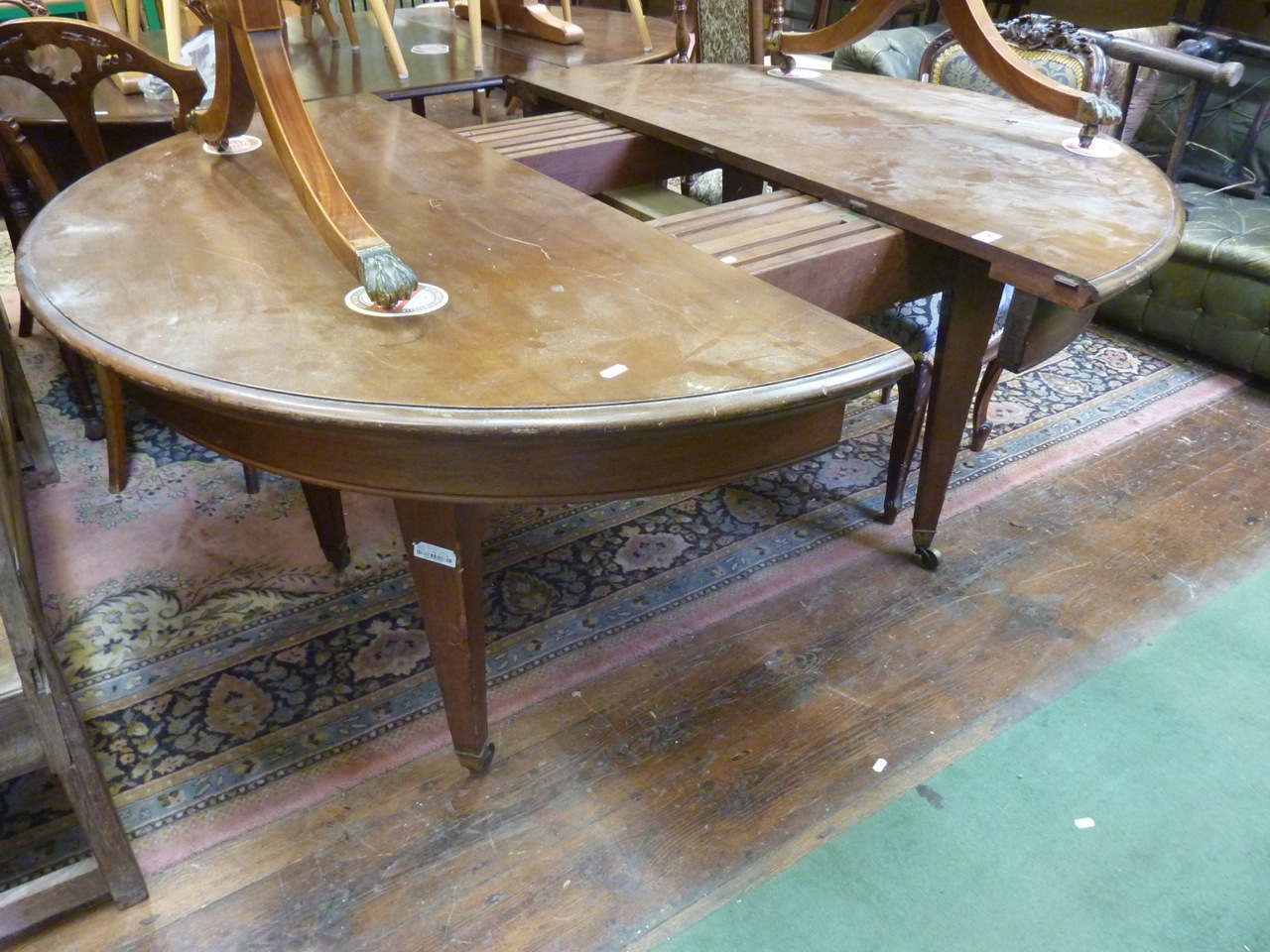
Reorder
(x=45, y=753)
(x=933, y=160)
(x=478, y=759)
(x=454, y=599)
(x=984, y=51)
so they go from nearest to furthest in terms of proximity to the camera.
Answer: (x=45, y=753), (x=454, y=599), (x=478, y=759), (x=933, y=160), (x=984, y=51)

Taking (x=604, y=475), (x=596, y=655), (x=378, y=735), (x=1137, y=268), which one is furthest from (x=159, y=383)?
(x=1137, y=268)

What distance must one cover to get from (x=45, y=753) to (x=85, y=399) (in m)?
1.38

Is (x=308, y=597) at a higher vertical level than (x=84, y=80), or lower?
lower

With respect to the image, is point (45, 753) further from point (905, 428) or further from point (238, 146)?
point (905, 428)

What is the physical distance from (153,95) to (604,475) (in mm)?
1823

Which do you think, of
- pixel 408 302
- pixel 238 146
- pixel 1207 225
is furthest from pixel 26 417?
pixel 1207 225

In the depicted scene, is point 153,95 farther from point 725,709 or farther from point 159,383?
point 725,709

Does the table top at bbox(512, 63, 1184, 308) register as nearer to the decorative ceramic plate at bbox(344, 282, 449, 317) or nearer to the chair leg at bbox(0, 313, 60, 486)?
the decorative ceramic plate at bbox(344, 282, 449, 317)

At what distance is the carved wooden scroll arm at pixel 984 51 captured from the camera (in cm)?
146

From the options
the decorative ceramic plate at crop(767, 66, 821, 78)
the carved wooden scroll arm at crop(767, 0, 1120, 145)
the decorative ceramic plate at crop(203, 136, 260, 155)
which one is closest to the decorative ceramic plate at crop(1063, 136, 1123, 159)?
the carved wooden scroll arm at crop(767, 0, 1120, 145)

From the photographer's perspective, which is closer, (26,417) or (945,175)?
(945,175)

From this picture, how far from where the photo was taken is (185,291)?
3.04ft

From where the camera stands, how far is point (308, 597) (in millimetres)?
1676

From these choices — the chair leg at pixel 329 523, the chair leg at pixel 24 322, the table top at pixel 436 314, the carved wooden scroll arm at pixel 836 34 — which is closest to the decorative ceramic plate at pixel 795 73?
the carved wooden scroll arm at pixel 836 34
